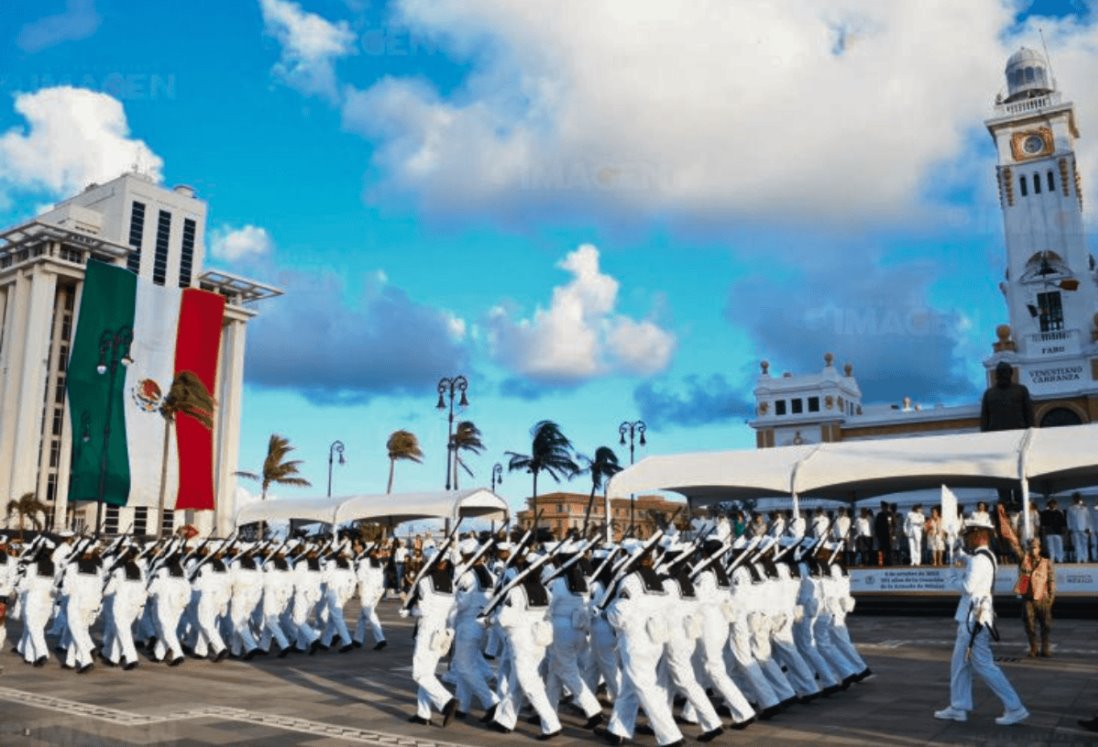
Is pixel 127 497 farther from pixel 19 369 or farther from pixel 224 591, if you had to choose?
pixel 224 591

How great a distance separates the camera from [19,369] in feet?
208

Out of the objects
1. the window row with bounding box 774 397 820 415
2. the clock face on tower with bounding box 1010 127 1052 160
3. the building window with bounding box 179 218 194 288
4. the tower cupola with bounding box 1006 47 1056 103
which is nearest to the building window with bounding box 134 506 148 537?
the building window with bounding box 179 218 194 288

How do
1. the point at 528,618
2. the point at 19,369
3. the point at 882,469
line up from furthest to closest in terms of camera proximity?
the point at 19,369 → the point at 882,469 → the point at 528,618

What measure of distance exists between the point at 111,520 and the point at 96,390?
33.7 feet

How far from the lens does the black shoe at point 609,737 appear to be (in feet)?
29.0

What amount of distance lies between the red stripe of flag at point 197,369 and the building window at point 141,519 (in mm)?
3535

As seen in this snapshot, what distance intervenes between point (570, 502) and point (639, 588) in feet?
303

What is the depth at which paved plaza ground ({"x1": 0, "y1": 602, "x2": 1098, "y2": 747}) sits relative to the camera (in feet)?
29.7

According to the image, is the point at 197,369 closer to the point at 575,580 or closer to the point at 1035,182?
the point at 575,580

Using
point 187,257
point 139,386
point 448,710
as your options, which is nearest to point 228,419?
point 139,386

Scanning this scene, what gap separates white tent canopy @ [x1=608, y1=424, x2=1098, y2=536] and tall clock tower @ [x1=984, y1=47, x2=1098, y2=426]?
44.6 m

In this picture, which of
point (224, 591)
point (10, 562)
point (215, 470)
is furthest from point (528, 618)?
point (215, 470)

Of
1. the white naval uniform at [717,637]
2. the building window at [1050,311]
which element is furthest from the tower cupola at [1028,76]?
the white naval uniform at [717,637]

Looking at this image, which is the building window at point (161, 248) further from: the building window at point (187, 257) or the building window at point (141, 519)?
the building window at point (141, 519)
